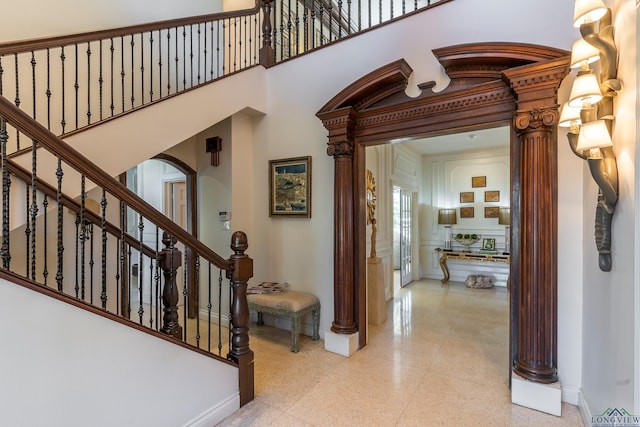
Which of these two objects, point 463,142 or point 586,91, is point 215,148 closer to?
point 586,91

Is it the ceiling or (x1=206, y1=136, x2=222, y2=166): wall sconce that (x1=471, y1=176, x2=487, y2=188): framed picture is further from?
(x1=206, y1=136, x2=222, y2=166): wall sconce

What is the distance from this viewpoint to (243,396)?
214cm

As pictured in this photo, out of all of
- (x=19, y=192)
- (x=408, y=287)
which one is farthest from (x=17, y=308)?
(x=408, y=287)

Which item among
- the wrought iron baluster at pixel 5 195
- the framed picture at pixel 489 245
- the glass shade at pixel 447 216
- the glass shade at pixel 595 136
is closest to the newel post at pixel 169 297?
the wrought iron baluster at pixel 5 195

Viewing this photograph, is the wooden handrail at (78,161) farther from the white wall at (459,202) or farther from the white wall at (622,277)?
the white wall at (459,202)

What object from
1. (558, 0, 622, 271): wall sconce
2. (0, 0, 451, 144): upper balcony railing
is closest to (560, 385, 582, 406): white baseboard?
(558, 0, 622, 271): wall sconce

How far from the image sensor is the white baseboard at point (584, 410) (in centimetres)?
189

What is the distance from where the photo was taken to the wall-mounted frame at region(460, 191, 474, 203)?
6.04 metres

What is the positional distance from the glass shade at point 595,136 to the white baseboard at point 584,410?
168 centimetres

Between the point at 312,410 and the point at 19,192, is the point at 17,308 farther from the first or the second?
the point at 312,410

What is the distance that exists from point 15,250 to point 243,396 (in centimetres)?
229

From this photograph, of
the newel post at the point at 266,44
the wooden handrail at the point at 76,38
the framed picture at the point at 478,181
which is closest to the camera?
the wooden handrail at the point at 76,38

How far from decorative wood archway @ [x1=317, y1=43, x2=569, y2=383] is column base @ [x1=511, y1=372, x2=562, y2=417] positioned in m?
0.05

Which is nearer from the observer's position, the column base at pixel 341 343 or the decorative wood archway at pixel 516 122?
the decorative wood archway at pixel 516 122
